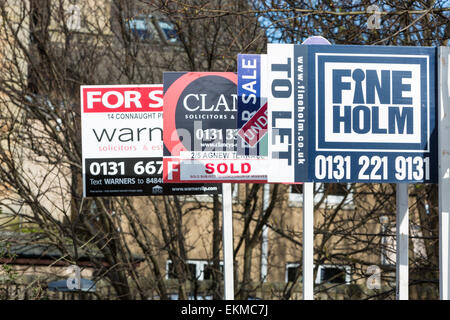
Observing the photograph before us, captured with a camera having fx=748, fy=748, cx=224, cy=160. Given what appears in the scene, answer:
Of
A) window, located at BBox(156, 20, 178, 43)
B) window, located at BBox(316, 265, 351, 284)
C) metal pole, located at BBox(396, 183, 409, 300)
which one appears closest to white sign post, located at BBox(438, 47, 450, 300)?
metal pole, located at BBox(396, 183, 409, 300)

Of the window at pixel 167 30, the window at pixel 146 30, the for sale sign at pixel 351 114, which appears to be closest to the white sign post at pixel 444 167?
the for sale sign at pixel 351 114

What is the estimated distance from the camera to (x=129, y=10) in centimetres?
1113

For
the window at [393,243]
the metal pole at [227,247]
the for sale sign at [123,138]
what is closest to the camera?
the metal pole at [227,247]

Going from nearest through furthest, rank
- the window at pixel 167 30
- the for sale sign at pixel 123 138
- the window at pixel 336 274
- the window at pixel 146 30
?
the for sale sign at pixel 123 138, the window at pixel 336 274, the window at pixel 167 30, the window at pixel 146 30

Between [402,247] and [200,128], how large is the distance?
199cm

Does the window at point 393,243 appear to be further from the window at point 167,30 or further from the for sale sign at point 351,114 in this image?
the window at point 167,30

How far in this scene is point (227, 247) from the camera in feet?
21.1

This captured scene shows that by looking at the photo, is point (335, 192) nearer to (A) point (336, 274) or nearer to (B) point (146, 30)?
(A) point (336, 274)

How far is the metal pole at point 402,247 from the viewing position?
6.07m

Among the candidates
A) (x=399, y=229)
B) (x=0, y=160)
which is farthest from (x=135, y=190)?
(x=0, y=160)

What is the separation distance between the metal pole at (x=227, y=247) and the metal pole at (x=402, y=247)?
1389 mm

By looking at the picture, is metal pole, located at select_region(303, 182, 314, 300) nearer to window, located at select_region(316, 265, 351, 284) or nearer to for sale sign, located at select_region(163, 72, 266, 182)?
for sale sign, located at select_region(163, 72, 266, 182)

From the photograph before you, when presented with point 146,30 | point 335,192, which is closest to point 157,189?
point 146,30
